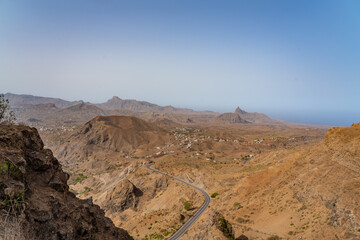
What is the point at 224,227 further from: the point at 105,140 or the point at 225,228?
the point at 105,140

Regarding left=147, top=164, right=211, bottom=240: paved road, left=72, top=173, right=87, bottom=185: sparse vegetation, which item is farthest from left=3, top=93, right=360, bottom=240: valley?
left=72, top=173, right=87, bottom=185: sparse vegetation

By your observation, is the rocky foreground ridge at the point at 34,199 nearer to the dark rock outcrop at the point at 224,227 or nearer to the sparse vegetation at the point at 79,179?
the dark rock outcrop at the point at 224,227

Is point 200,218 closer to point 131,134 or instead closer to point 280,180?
point 280,180

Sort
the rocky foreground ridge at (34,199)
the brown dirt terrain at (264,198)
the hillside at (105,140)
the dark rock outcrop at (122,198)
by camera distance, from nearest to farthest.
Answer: the rocky foreground ridge at (34,199)
the brown dirt terrain at (264,198)
the dark rock outcrop at (122,198)
the hillside at (105,140)

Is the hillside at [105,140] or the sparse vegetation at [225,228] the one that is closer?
the sparse vegetation at [225,228]

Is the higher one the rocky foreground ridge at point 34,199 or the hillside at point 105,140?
the rocky foreground ridge at point 34,199

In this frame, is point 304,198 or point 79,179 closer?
point 304,198

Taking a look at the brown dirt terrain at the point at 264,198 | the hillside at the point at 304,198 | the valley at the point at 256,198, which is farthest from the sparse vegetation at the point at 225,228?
the hillside at the point at 304,198

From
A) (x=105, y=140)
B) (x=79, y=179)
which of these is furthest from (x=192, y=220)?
(x=105, y=140)
